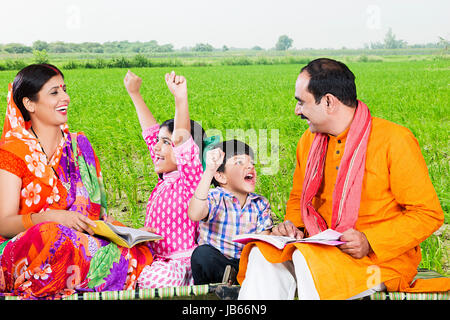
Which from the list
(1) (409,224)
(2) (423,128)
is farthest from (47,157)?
(2) (423,128)

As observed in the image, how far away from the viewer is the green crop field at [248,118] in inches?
185

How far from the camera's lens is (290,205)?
2852 mm

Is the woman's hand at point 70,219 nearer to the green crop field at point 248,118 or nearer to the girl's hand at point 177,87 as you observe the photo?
the girl's hand at point 177,87

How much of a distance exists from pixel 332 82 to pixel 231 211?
78cm

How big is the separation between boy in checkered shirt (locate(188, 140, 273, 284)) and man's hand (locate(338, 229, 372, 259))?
0.44 m

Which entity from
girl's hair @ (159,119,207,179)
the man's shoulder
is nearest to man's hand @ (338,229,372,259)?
the man's shoulder

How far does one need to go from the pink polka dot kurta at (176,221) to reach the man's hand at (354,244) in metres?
0.81

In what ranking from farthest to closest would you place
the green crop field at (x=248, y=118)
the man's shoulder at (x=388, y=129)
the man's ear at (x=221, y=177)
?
the green crop field at (x=248, y=118)
the man's ear at (x=221, y=177)
the man's shoulder at (x=388, y=129)

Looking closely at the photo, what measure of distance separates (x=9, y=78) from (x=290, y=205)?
38.8 feet

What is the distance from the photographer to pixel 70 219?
104 inches

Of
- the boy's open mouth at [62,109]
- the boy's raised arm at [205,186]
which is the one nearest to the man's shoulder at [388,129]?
the boy's raised arm at [205,186]

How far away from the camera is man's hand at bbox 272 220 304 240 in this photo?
2.61m

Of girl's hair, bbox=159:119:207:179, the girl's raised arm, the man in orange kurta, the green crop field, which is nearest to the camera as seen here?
the man in orange kurta

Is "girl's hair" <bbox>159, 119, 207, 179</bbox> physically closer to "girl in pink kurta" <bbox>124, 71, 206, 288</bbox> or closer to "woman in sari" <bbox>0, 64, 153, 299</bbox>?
"girl in pink kurta" <bbox>124, 71, 206, 288</bbox>
